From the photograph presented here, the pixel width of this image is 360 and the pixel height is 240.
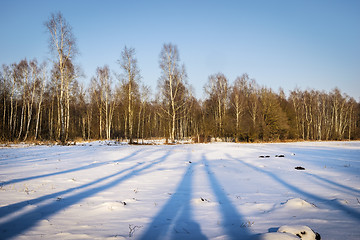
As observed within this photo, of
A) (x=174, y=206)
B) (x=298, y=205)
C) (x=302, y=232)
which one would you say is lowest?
(x=174, y=206)

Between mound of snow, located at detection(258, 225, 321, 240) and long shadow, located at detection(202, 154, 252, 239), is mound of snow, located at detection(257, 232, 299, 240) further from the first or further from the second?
long shadow, located at detection(202, 154, 252, 239)

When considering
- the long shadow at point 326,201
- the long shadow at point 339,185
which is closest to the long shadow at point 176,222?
the long shadow at point 326,201

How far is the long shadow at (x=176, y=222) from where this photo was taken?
2273 millimetres

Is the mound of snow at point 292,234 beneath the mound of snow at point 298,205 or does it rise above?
above

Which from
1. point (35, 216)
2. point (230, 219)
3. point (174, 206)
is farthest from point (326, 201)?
point (35, 216)

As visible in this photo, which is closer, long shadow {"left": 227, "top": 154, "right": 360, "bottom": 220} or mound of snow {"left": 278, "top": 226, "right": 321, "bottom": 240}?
mound of snow {"left": 278, "top": 226, "right": 321, "bottom": 240}

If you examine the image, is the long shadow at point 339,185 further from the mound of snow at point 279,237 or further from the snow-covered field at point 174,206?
the mound of snow at point 279,237

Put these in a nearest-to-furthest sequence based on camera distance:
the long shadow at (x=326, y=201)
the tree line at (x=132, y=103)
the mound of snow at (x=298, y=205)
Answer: the long shadow at (x=326, y=201), the mound of snow at (x=298, y=205), the tree line at (x=132, y=103)

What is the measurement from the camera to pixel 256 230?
7.66 feet

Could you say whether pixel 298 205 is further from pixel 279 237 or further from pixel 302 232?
pixel 279 237

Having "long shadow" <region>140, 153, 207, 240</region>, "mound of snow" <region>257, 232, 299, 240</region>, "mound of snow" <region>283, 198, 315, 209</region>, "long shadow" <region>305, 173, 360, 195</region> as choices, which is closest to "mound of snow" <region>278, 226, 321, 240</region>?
"mound of snow" <region>257, 232, 299, 240</region>

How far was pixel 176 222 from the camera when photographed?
2.65 meters

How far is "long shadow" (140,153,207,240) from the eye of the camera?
7.46 ft

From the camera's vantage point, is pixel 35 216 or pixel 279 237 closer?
pixel 279 237
